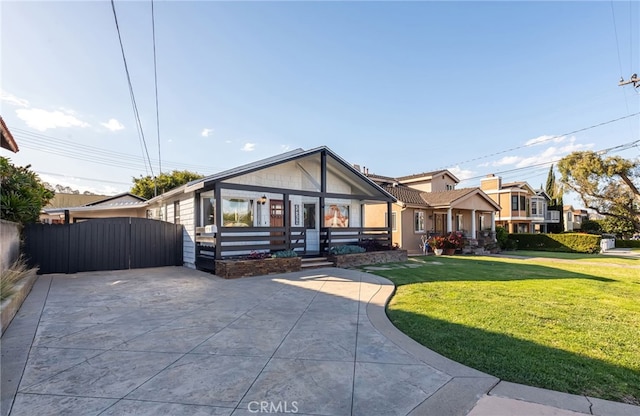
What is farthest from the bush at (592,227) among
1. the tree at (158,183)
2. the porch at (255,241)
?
the tree at (158,183)

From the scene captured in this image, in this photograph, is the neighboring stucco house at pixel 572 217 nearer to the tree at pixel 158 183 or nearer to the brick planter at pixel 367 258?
the brick planter at pixel 367 258

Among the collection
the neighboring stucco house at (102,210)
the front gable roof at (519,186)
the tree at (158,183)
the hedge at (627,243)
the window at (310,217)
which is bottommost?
the hedge at (627,243)

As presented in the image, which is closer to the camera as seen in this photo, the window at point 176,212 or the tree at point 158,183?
the window at point 176,212

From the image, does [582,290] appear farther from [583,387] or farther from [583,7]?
[583,7]

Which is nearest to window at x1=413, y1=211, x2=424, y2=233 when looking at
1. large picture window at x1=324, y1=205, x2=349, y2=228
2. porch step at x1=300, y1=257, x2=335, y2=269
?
large picture window at x1=324, y1=205, x2=349, y2=228

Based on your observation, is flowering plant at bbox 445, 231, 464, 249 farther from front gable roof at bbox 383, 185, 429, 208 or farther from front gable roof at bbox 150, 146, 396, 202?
front gable roof at bbox 150, 146, 396, 202

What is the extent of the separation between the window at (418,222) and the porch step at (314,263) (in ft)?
31.6


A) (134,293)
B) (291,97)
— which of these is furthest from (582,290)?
(291,97)

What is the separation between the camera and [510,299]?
626 centimetres

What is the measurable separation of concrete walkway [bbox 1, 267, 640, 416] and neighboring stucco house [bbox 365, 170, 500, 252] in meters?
13.3

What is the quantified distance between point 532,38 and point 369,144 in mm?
9988

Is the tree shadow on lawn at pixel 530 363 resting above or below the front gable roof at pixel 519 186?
below

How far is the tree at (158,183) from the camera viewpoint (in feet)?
113

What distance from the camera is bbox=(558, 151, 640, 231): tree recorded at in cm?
2442
